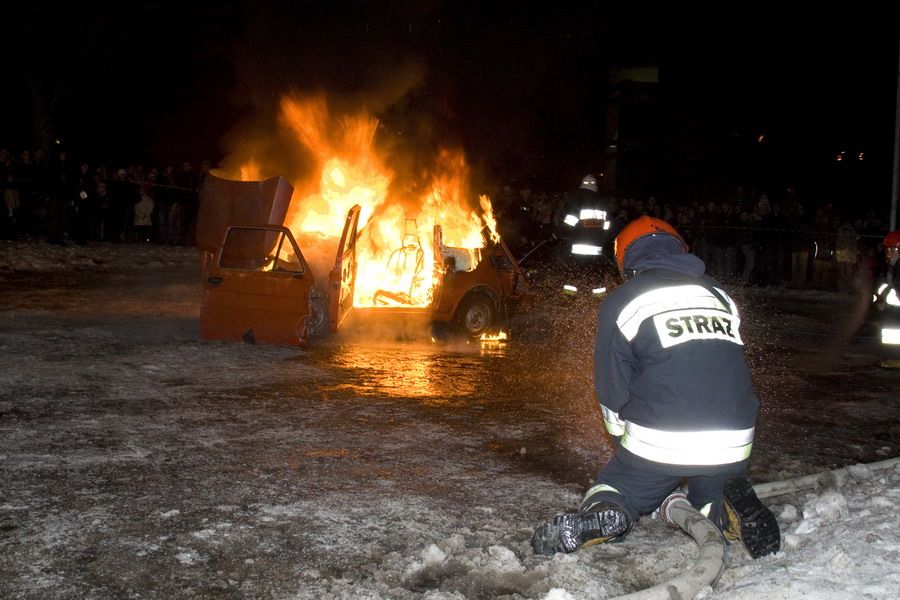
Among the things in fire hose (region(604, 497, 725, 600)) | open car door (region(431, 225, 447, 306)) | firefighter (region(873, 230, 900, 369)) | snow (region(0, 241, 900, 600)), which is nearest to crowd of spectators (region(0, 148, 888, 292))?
open car door (region(431, 225, 447, 306))

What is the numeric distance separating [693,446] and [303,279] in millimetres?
6043

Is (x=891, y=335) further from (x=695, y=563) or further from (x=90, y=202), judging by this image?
(x=90, y=202)

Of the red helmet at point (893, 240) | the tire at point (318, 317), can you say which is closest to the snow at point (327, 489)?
the tire at point (318, 317)

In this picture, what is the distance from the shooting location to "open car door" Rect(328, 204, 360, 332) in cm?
929

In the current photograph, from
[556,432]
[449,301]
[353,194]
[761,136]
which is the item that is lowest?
[556,432]

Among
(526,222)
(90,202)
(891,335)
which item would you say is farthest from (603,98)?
(891,335)

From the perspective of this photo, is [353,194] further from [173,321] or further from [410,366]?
[410,366]

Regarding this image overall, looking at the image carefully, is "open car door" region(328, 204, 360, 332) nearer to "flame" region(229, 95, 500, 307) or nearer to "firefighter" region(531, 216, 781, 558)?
"flame" region(229, 95, 500, 307)

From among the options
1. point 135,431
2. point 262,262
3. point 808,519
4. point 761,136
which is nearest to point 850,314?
point 262,262

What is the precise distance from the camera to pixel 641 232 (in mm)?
4227

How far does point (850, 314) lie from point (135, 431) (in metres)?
13.0

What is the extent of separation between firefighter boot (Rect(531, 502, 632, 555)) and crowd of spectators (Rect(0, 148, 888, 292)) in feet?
47.4

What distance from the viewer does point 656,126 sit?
30.4 meters

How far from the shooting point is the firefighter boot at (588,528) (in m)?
3.87
